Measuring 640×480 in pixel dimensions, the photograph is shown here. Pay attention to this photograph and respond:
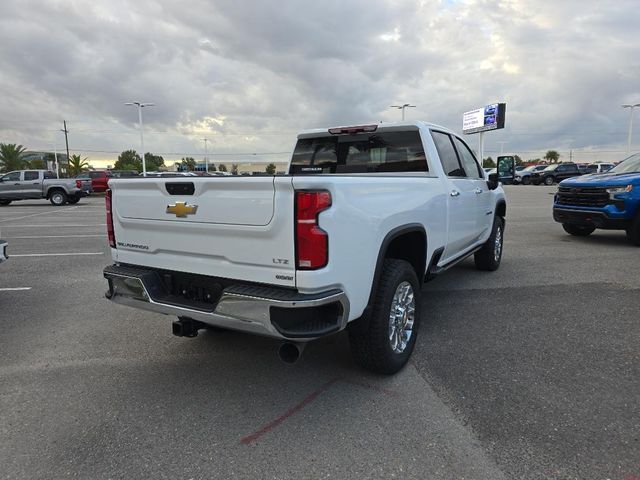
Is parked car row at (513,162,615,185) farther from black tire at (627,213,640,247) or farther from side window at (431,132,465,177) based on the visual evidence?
side window at (431,132,465,177)

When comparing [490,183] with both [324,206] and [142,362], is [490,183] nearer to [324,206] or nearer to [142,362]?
[324,206]

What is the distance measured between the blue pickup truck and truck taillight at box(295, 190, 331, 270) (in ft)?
26.1

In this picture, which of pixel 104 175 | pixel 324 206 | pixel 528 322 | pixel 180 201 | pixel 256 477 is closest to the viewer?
pixel 256 477

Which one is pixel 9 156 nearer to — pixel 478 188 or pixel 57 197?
pixel 57 197

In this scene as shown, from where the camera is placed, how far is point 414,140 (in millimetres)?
4488

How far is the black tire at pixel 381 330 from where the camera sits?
321 centimetres

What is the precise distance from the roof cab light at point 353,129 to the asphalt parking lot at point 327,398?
2.06 meters

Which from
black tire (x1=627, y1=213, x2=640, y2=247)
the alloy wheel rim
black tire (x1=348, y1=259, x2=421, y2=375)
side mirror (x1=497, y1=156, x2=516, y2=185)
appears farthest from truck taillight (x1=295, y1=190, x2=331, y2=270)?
black tire (x1=627, y1=213, x2=640, y2=247)

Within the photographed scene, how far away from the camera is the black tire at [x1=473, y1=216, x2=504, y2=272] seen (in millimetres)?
6552

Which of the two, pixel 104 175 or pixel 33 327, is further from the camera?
pixel 104 175

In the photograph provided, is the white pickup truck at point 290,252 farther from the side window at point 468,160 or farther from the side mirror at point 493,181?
the side mirror at point 493,181

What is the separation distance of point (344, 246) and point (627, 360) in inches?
107

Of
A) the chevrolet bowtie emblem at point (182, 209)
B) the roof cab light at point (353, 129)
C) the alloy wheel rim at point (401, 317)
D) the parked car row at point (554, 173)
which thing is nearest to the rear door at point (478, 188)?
the roof cab light at point (353, 129)

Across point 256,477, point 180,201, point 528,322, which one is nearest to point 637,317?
point 528,322
